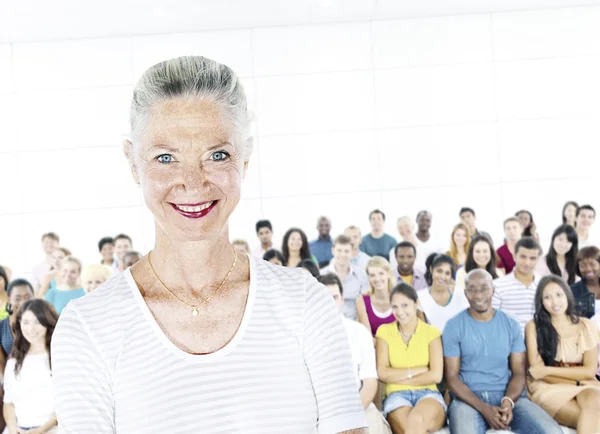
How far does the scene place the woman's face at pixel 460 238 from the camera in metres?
6.77

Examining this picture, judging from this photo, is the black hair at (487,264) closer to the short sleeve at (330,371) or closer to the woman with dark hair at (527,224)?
the woman with dark hair at (527,224)

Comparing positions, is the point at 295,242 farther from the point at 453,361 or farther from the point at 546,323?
the point at 546,323

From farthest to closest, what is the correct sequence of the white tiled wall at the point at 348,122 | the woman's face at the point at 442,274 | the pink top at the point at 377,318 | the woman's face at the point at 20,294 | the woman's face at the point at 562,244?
the white tiled wall at the point at 348,122 < the woman's face at the point at 562,244 < the woman's face at the point at 20,294 < the woman's face at the point at 442,274 < the pink top at the point at 377,318

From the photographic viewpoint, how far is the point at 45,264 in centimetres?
778

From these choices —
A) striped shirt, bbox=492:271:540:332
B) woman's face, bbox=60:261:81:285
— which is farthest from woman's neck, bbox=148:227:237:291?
woman's face, bbox=60:261:81:285

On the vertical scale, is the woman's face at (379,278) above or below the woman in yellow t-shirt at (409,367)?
above

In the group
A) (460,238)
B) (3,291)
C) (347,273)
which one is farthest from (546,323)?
(3,291)

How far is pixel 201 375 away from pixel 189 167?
289 millimetres

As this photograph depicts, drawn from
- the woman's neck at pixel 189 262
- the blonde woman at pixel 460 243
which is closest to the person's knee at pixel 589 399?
the blonde woman at pixel 460 243

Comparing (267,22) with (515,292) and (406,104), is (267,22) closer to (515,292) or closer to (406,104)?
(406,104)

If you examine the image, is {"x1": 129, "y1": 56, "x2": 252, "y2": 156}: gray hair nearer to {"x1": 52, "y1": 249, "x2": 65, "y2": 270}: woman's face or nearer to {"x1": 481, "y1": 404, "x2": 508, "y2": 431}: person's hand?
{"x1": 481, "y1": 404, "x2": 508, "y2": 431}: person's hand

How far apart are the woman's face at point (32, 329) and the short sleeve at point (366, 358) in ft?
6.22

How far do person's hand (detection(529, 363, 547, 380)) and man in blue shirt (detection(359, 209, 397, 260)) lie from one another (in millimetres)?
3316

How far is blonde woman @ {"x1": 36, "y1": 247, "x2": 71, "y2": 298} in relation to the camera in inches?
264
